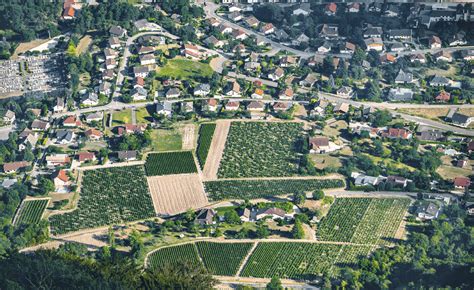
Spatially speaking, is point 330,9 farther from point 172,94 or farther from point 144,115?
point 144,115

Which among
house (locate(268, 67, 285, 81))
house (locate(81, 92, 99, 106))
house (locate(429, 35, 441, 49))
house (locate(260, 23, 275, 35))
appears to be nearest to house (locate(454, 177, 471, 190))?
house (locate(268, 67, 285, 81))

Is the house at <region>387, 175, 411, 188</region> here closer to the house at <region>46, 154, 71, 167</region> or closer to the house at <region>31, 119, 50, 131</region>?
the house at <region>46, 154, 71, 167</region>

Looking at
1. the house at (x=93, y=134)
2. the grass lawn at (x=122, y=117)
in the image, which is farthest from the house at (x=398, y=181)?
the house at (x=93, y=134)

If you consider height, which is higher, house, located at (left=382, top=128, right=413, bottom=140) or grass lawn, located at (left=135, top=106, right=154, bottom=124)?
house, located at (left=382, top=128, right=413, bottom=140)

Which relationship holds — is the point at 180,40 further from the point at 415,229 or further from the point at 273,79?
the point at 415,229

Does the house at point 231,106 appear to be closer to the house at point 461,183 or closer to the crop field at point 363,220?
the crop field at point 363,220

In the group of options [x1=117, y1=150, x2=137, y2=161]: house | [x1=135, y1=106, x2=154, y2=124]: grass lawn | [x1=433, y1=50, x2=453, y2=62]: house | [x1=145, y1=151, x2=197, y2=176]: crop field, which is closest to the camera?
[x1=145, y1=151, x2=197, y2=176]: crop field

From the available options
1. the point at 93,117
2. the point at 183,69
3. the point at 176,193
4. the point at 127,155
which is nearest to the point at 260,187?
the point at 176,193
